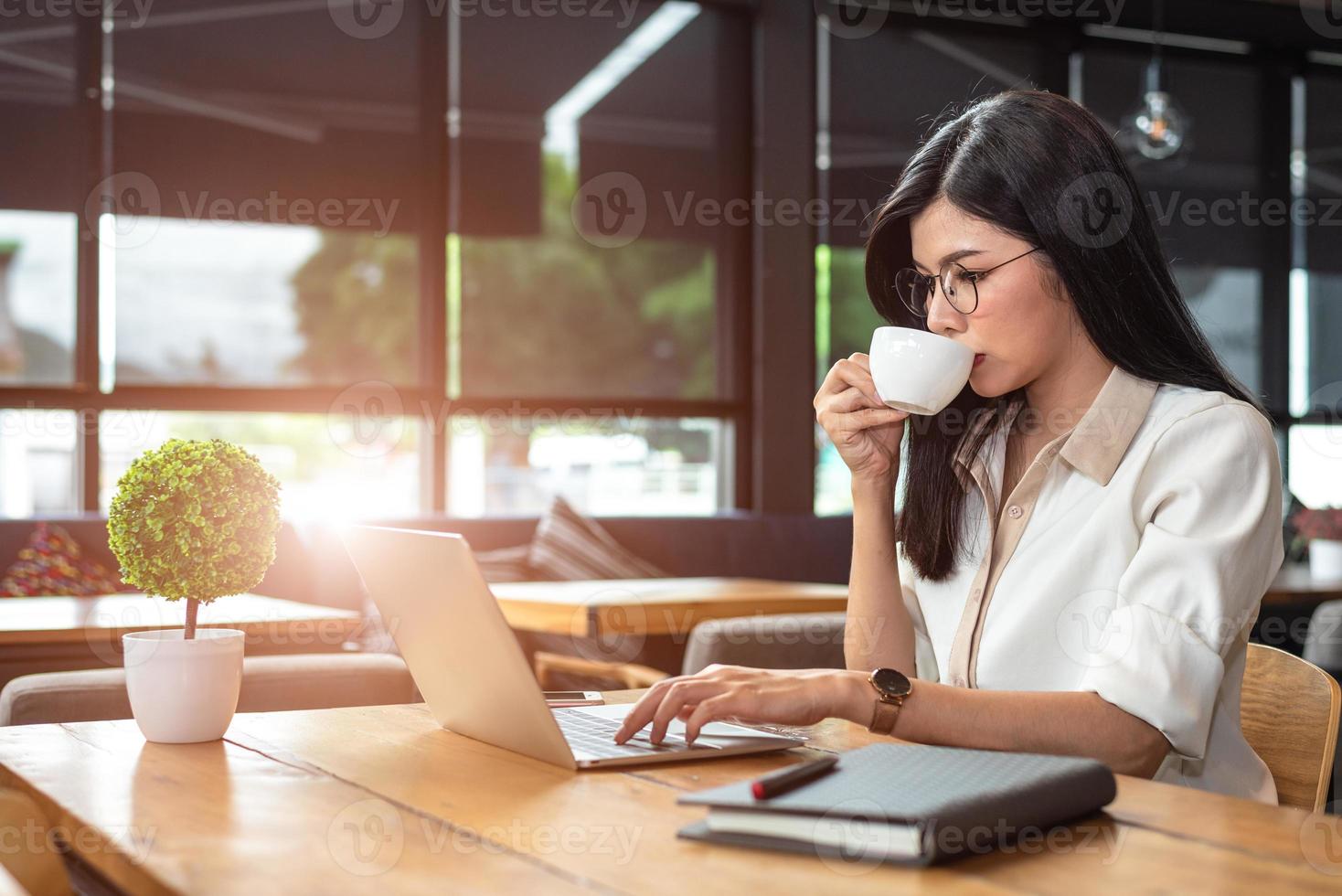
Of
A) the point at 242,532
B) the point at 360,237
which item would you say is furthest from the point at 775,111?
the point at 242,532

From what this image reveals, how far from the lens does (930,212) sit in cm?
158

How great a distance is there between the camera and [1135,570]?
128 cm

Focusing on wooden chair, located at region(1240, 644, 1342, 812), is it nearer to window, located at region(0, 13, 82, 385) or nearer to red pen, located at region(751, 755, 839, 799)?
red pen, located at region(751, 755, 839, 799)

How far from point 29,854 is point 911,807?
0.54 m

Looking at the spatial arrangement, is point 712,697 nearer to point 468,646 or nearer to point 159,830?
point 468,646

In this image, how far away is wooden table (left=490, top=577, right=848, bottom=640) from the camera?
9.62ft

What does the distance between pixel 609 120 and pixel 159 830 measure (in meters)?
4.68

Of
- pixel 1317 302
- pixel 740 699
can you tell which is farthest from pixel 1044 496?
pixel 1317 302

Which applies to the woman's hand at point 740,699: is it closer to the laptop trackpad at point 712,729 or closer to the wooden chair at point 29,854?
the laptop trackpad at point 712,729

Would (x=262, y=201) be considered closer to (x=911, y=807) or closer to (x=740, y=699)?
(x=740, y=699)

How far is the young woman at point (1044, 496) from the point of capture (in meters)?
1.20

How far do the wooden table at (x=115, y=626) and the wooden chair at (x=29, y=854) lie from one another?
1410 mm

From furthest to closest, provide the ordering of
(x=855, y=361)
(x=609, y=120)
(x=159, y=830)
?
(x=609, y=120)
(x=855, y=361)
(x=159, y=830)

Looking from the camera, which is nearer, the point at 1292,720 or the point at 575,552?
the point at 1292,720
